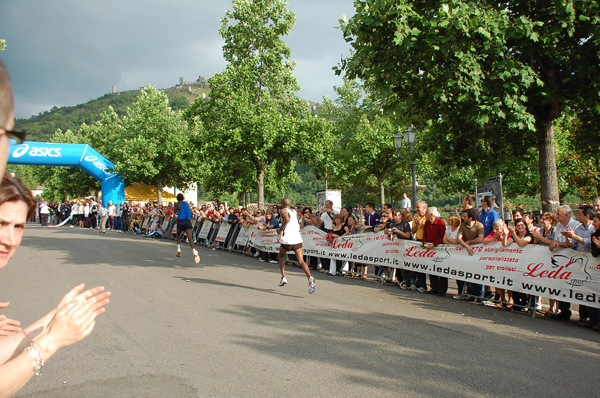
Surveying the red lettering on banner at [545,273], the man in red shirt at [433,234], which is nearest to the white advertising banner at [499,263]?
the red lettering on banner at [545,273]

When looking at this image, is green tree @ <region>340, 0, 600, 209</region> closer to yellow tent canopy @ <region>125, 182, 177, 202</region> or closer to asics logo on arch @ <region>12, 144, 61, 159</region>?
asics logo on arch @ <region>12, 144, 61, 159</region>

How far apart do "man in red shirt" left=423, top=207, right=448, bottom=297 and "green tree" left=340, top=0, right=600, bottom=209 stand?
2.31m

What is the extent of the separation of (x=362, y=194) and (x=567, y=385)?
205 ft

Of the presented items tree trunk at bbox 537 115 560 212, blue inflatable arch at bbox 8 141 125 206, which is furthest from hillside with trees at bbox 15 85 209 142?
tree trunk at bbox 537 115 560 212

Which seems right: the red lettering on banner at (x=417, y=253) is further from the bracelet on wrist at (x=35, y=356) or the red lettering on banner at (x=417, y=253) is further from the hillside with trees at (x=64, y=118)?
the bracelet on wrist at (x=35, y=356)

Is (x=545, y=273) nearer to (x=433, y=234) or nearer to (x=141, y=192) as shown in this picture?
(x=433, y=234)

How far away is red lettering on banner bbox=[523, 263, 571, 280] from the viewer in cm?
775

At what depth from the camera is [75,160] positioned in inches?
1323

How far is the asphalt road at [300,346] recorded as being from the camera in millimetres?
4398

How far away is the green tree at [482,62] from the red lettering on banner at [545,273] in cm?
337

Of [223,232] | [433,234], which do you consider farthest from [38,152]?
[433,234]

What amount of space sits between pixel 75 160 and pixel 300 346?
3255 centimetres

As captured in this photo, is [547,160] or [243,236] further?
[243,236]

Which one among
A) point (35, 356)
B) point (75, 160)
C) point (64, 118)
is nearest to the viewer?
point (35, 356)
